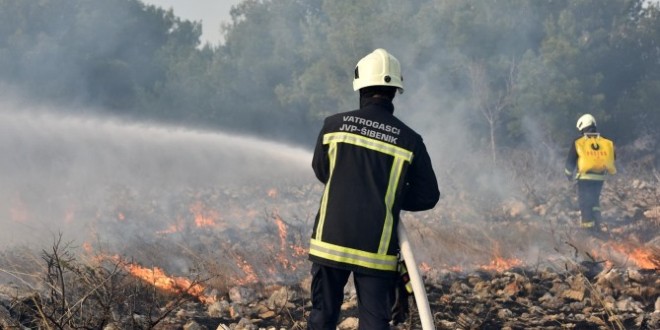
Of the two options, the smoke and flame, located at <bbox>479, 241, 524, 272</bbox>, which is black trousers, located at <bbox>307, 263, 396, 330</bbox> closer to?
flame, located at <bbox>479, 241, 524, 272</bbox>

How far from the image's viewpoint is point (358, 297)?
138 inches

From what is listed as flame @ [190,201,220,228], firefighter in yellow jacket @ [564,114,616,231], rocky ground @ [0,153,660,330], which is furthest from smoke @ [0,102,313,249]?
firefighter in yellow jacket @ [564,114,616,231]

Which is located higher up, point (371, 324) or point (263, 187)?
point (263, 187)

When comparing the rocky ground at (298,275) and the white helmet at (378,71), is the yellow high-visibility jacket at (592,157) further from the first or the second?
the white helmet at (378,71)

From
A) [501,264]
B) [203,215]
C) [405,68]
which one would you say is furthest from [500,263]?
[405,68]

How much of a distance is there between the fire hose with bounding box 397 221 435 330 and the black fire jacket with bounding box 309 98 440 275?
48 mm

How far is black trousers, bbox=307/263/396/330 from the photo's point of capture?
11.3ft

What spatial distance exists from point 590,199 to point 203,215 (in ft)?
24.1

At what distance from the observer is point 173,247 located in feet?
28.0

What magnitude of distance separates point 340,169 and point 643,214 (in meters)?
10.3

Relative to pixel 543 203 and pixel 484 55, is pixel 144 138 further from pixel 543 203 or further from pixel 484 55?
pixel 543 203

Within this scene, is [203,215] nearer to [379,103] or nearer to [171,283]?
[171,283]

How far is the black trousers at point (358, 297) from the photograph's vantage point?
345 centimetres

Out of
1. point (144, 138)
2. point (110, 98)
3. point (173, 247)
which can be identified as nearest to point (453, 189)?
point (173, 247)
